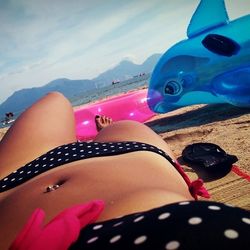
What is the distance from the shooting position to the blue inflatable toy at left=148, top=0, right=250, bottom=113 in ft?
12.8

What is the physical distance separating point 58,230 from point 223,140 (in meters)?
2.68

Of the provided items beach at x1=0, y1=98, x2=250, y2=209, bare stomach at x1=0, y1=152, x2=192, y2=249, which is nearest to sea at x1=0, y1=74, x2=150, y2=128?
beach at x1=0, y1=98, x2=250, y2=209

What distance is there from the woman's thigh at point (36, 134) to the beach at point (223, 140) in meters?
1.14

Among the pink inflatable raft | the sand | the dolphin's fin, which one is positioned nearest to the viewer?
the sand

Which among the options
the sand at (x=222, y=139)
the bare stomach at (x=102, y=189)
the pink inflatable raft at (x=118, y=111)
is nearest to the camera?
the bare stomach at (x=102, y=189)

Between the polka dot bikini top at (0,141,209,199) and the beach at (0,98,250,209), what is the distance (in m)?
0.59

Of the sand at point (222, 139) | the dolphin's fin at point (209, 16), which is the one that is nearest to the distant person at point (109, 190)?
the sand at point (222, 139)

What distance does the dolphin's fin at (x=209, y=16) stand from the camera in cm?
413

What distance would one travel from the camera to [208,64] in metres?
4.21

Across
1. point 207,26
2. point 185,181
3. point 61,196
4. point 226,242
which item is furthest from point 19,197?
point 207,26

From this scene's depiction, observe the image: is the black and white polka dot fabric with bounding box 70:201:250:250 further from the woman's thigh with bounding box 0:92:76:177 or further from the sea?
the sea

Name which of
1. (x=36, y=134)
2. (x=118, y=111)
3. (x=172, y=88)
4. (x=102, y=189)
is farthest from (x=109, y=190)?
(x=118, y=111)

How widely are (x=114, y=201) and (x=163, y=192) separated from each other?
166mm

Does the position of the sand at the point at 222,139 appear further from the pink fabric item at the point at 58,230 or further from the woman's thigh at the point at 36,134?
the pink fabric item at the point at 58,230
